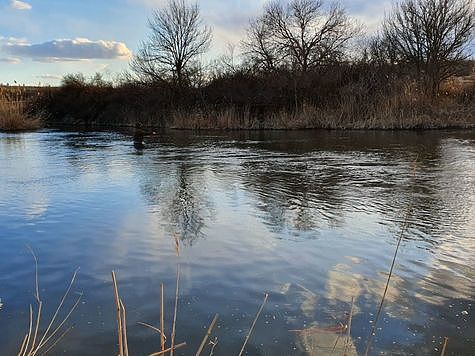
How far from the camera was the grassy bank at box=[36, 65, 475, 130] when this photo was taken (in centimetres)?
2173

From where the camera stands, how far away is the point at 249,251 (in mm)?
4605

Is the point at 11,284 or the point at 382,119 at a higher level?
the point at 382,119

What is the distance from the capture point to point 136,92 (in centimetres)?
3297

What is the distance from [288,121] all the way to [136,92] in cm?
1364

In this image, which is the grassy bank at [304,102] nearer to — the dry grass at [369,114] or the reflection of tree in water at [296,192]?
the dry grass at [369,114]

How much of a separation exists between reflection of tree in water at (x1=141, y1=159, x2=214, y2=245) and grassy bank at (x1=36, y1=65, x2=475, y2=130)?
1358 centimetres

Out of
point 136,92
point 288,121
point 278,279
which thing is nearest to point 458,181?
point 278,279

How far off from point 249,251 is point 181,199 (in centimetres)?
275

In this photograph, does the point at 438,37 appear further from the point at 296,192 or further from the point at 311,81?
the point at 296,192

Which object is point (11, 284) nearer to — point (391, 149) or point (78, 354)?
point (78, 354)

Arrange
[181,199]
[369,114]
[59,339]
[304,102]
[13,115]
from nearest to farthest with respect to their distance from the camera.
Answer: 1. [59,339]
2. [181,199]
3. [369,114]
4. [13,115]
5. [304,102]

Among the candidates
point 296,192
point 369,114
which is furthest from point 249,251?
point 369,114

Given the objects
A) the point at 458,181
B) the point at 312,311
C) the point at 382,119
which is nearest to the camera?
the point at 312,311

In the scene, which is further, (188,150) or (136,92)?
(136,92)
